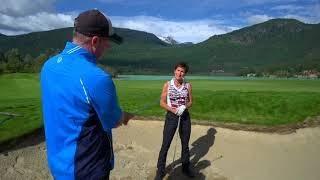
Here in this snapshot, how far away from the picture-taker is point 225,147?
12.8 m

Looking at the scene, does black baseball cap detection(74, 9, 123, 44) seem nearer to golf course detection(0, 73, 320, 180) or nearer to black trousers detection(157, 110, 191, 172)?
black trousers detection(157, 110, 191, 172)

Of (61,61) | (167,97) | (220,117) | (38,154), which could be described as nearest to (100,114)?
(61,61)

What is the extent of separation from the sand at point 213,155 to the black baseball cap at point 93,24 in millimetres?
7074

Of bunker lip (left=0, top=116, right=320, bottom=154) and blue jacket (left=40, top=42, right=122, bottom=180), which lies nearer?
blue jacket (left=40, top=42, right=122, bottom=180)

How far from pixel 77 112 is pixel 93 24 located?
27.4 inches

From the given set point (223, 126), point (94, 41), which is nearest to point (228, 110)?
point (223, 126)

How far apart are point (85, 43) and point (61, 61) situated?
0.80 feet

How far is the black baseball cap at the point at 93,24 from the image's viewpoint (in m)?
3.78

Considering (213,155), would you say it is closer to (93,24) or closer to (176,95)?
(176,95)

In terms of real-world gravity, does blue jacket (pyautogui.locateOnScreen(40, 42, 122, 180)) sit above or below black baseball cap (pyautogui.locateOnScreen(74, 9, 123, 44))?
below

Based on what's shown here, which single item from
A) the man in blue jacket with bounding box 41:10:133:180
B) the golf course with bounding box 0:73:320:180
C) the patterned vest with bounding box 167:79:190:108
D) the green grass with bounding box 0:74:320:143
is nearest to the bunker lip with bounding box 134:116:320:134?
the golf course with bounding box 0:73:320:180

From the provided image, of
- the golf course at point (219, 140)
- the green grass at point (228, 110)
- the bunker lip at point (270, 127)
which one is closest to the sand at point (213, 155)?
the golf course at point (219, 140)

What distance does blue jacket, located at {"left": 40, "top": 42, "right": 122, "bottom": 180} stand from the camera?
356 centimetres

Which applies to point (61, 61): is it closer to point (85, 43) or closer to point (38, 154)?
point (85, 43)
